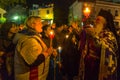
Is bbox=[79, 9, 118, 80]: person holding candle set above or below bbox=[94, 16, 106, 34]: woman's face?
below

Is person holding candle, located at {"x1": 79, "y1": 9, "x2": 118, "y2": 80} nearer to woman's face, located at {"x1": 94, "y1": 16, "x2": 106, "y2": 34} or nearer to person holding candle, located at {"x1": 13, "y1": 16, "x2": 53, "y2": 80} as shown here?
woman's face, located at {"x1": 94, "y1": 16, "x2": 106, "y2": 34}

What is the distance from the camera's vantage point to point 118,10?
57.2m

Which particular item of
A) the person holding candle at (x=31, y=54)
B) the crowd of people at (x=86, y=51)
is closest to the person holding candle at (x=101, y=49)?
the crowd of people at (x=86, y=51)

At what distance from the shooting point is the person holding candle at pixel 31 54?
5.60 metres

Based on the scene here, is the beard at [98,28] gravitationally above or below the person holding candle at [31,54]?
above

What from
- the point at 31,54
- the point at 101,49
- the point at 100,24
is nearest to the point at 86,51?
the point at 101,49

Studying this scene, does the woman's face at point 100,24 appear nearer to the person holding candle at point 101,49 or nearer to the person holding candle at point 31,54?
the person holding candle at point 101,49

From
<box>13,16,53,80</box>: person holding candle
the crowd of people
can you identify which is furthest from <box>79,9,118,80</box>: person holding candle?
<box>13,16,53,80</box>: person holding candle

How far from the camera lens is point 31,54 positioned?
5.58 meters

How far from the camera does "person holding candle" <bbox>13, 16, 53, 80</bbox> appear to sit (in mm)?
5598

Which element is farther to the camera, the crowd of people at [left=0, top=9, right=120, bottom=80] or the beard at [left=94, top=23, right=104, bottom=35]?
the beard at [left=94, top=23, right=104, bottom=35]

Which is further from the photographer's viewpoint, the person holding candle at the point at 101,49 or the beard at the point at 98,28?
the beard at the point at 98,28

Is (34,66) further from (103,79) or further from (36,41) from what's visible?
(103,79)

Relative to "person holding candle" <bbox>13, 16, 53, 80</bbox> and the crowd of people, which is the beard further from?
"person holding candle" <bbox>13, 16, 53, 80</bbox>
